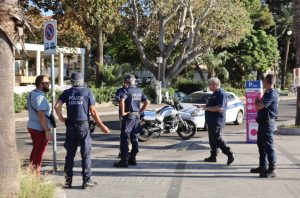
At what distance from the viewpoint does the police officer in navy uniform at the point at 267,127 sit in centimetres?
884

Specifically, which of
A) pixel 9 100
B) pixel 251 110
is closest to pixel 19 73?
pixel 251 110

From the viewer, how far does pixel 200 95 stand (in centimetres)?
1830

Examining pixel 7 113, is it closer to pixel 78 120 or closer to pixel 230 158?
pixel 78 120

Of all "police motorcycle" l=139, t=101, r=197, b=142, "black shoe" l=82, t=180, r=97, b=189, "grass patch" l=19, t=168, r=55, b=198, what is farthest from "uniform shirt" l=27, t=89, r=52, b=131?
"police motorcycle" l=139, t=101, r=197, b=142

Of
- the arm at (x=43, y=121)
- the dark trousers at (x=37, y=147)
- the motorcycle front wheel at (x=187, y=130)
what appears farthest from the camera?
the motorcycle front wheel at (x=187, y=130)

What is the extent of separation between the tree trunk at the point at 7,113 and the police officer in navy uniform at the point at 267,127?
463cm

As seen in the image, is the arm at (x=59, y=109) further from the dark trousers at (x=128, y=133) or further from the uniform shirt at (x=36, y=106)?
the dark trousers at (x=128, y=133)

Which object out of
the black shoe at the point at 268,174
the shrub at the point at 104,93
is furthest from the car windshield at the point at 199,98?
the shrub at the point at 104,93

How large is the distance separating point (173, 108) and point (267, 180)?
662cm

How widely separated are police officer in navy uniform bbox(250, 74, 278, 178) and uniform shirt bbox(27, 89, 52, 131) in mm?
3576

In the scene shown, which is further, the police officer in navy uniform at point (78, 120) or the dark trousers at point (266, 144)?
the dark trousers at point (266, 144)

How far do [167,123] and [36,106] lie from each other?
22.6 ft

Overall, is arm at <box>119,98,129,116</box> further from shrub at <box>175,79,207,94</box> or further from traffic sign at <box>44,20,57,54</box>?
shrub at <box>175,79,207,94</box>

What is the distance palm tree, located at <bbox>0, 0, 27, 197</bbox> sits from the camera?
5.66 metres
